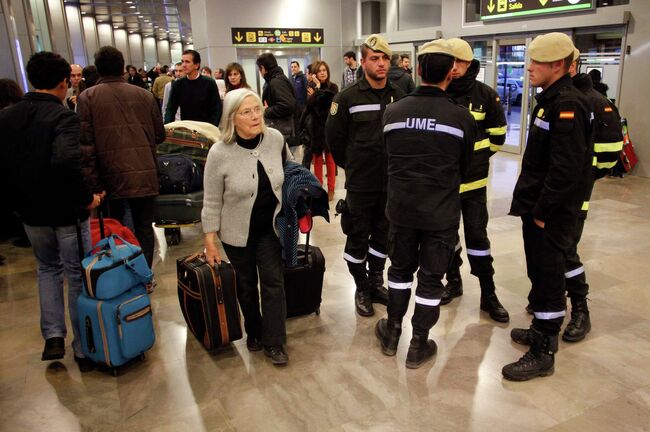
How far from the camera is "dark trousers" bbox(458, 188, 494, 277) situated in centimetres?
329

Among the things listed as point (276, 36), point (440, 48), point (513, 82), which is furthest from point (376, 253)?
point (276, 36)

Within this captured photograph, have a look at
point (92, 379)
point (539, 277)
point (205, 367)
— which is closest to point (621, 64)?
point (539, 277)

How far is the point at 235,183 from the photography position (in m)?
2.70

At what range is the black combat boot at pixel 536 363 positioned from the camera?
9.07 ft

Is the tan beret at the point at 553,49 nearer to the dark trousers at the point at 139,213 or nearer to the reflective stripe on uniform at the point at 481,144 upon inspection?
the reflective stripe on uniform at the point at 481,144

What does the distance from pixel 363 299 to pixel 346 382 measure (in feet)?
2.88

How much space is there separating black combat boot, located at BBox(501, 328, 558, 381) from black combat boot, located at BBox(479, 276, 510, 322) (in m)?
0.58

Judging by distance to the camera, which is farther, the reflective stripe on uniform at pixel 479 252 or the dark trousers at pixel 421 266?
the reflective stripe on uniform at pixel 479 252

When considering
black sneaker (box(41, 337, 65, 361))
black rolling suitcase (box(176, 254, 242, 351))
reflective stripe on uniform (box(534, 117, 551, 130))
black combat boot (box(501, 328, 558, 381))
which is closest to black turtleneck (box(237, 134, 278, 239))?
black rolling suitcase (box(176, 254, 242, 351))

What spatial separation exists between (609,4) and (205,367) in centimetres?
770

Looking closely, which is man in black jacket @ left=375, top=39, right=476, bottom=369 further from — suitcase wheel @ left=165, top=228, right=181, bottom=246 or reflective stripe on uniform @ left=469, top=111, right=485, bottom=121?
suitcase wheel @ left=165, top=228, right=181, bottom=246

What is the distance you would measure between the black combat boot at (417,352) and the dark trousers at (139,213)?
6.61 ft

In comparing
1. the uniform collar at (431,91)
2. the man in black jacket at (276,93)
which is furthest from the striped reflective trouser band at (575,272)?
the man in black jacket at (276,93)

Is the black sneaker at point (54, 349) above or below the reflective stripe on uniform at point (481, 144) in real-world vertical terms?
below
